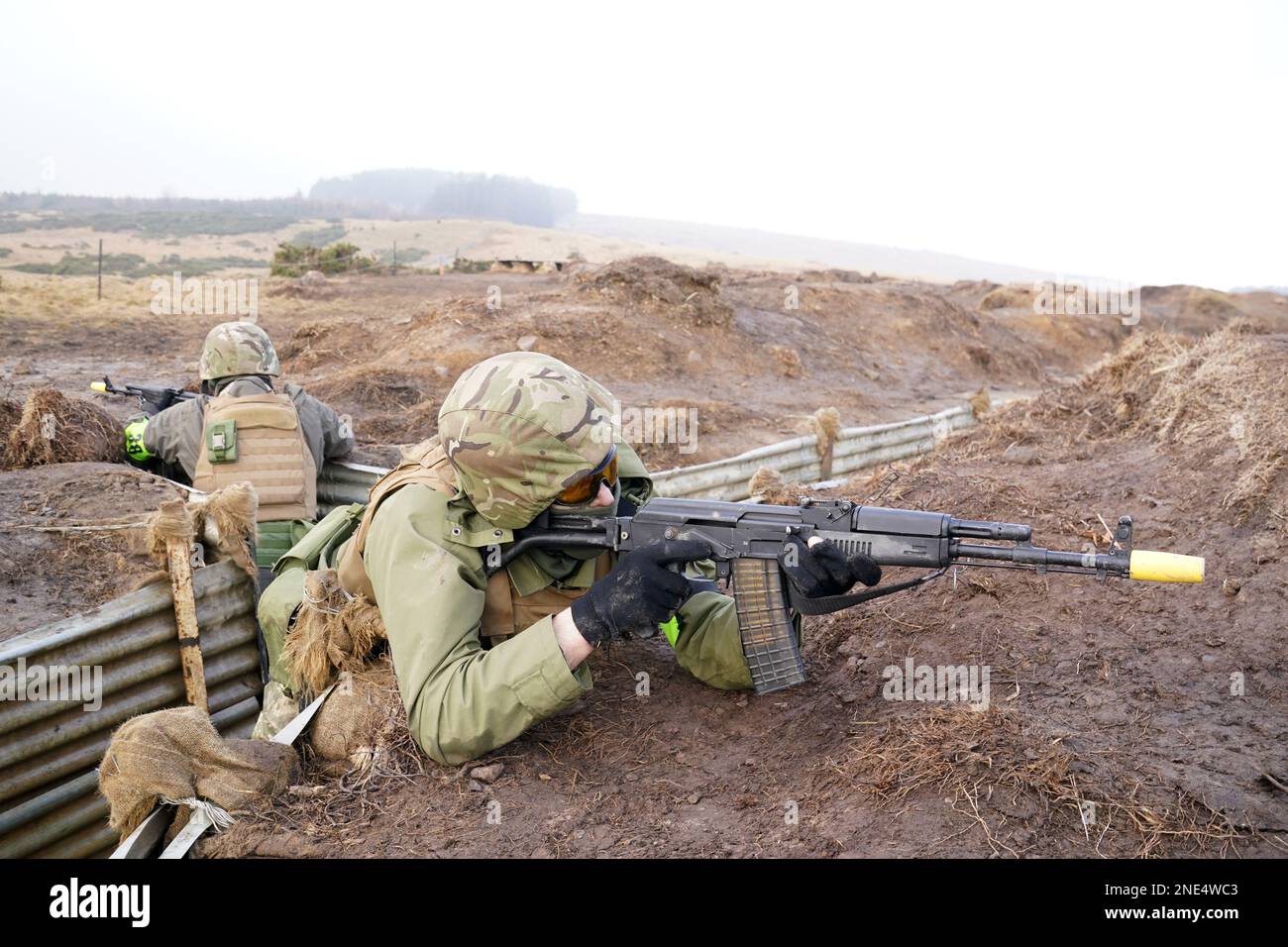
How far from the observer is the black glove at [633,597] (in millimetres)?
3209

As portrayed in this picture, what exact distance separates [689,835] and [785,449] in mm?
6646

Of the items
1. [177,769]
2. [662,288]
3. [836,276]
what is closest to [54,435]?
[177,769]

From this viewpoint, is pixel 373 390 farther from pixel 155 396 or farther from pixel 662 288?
pixel 662 288

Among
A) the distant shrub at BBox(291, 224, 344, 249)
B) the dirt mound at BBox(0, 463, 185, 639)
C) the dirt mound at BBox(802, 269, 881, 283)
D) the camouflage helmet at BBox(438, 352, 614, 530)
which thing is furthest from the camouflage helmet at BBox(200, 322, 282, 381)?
the distant shrub at BBox(291, 224, 344, 249)

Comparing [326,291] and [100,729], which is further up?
[326,291]

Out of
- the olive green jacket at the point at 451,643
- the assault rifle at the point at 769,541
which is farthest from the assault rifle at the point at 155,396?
the assault rifle at the point at 769,541

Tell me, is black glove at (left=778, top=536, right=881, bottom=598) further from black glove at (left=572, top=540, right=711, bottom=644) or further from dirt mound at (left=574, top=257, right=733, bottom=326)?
dirt mound at (left=574, top=257, right=733, bottom=326)

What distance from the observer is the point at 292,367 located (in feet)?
49.8

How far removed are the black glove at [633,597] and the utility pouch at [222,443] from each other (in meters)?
3.68

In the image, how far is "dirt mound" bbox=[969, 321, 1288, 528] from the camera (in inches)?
201
